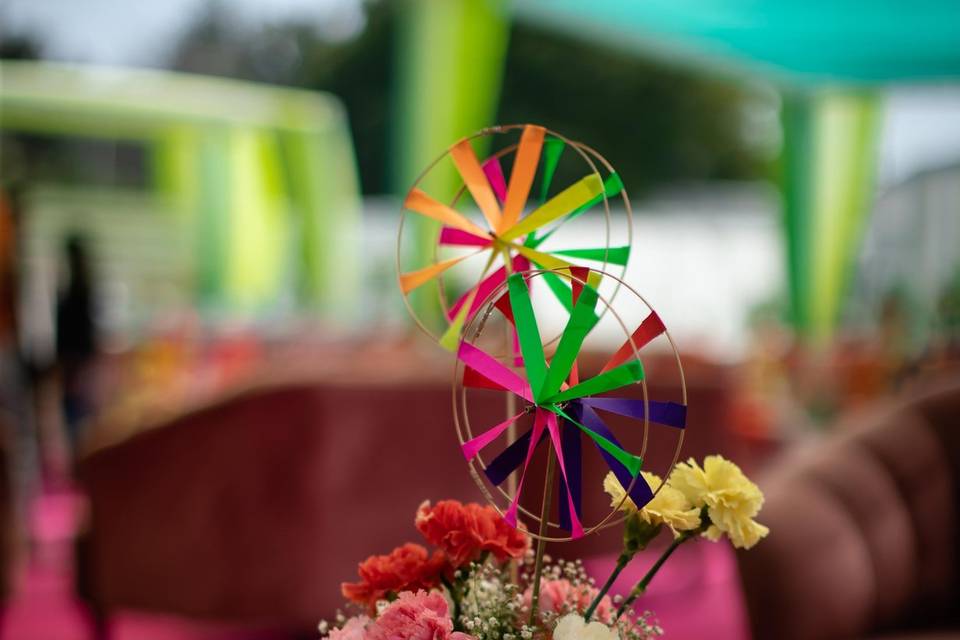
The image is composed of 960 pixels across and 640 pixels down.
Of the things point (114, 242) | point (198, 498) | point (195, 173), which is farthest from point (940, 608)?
point (114, 242)

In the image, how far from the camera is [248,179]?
386 inches

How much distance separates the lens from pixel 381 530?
8.02 feet

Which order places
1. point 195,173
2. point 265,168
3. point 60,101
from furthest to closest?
point 265,168, point 195,173, point 60,101

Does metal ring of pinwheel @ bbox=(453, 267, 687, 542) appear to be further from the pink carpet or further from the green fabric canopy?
the green fabric canopy

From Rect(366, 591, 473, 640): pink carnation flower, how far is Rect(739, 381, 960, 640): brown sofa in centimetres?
88

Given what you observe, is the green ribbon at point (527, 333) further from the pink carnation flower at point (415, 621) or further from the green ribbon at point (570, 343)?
the pink carnation flower at point (415, 621)

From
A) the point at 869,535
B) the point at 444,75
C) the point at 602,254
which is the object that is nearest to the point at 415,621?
the point at 602,254

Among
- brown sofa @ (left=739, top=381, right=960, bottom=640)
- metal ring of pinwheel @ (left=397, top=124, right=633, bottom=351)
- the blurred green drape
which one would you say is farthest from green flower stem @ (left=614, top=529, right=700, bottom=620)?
the blurred green drape

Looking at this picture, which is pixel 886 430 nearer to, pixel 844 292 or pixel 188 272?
pixel 844 292

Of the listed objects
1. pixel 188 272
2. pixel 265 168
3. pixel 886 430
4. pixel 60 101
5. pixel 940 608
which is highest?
pixel 886 430

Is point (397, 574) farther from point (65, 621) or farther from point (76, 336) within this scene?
point (76, 336)

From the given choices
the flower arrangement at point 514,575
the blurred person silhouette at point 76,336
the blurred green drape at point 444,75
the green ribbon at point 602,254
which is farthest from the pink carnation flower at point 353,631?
the blurred person silhouette at point 76,336

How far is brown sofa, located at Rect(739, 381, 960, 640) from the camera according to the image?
1.47 metres

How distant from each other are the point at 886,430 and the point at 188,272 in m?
8.95
